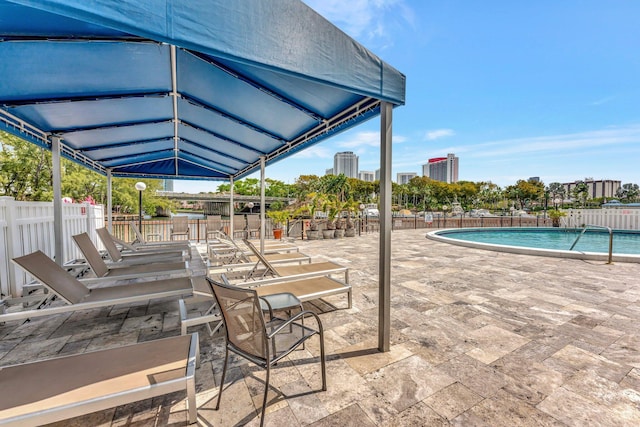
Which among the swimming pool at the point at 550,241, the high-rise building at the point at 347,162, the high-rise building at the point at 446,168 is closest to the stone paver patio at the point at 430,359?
the swimming pool at the point at 550,241

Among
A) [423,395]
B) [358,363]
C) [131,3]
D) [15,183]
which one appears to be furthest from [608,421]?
[15,183]

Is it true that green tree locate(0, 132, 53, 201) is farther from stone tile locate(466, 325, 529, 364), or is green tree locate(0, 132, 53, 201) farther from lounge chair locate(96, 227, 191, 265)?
stone tile locate(466, 325, 529, 364)

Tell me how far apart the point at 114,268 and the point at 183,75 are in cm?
390

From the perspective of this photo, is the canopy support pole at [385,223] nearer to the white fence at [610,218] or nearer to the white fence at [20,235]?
the white fence at [20,235]

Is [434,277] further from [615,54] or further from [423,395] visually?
[615,54]

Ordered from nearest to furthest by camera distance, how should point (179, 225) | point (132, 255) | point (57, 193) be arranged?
point (57, 193)
point (132, 255)
point (179, 225)

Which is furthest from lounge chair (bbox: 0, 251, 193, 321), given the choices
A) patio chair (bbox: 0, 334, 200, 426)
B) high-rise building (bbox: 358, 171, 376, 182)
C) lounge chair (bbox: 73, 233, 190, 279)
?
high-rise building (bbox: 358, 171, 376, 182)

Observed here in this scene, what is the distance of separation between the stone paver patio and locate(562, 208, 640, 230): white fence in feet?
43.9

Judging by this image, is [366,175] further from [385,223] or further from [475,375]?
[475,375]

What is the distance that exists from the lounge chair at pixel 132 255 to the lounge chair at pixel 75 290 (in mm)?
1950

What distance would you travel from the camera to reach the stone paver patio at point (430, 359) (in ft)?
6.60

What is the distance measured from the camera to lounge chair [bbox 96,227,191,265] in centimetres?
558

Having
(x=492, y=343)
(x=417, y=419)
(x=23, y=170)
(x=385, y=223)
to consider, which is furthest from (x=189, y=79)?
(x=23, y=170)

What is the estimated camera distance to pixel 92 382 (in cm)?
172
